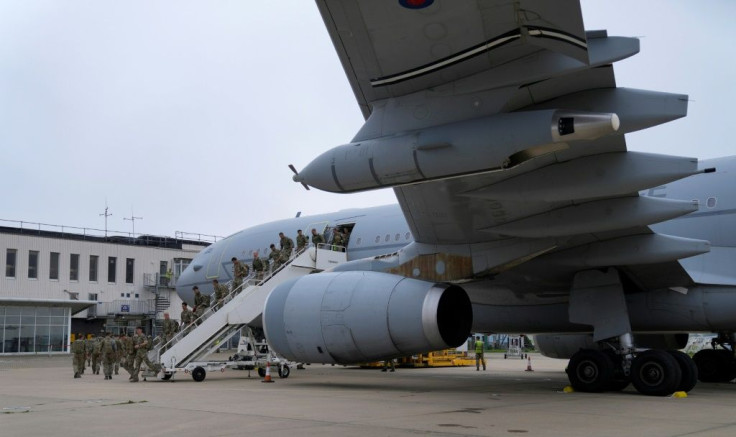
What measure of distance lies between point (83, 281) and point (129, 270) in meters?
3.31

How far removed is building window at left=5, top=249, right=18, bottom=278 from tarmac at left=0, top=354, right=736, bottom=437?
3058 cm

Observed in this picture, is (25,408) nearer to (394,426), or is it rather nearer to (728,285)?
(394,426)

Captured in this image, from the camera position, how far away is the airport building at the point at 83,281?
3712cm

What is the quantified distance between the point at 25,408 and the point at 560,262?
27.9ft

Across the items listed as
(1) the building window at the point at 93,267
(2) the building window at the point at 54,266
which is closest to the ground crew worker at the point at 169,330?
(2) the building window at the point at 54,266

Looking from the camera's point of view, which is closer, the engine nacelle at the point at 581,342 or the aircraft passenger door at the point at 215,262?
the engine nacelle at the point at 581,342

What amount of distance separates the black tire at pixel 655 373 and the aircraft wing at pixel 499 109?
7.36 feet

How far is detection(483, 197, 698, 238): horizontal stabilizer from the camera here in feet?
36.1

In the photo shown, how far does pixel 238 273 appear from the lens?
62.8 feet

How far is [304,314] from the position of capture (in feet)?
44.1

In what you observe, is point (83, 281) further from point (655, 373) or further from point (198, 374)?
point (655, 373)

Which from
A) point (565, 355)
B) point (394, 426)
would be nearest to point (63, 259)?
point (565, 355)

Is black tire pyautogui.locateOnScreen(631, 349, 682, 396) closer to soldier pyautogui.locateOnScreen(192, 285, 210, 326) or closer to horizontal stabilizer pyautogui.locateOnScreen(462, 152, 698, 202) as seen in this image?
horizontal stabilizer pyautogui.locateOnScreen(462, 152, 698, 202)

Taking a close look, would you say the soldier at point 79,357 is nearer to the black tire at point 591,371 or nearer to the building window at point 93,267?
the black tire at point 591,371
